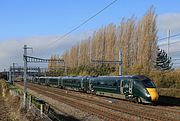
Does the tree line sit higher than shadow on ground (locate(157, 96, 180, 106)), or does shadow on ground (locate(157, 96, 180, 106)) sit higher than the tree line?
the tree line

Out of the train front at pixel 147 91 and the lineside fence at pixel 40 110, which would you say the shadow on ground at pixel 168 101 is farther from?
the lineside fence at pixel 40 110

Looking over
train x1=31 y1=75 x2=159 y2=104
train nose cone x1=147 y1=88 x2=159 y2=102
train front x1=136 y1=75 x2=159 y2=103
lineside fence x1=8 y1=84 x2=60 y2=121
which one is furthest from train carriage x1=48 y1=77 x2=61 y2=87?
lineside fence x1=8 y1=84 x2=60 y2=121

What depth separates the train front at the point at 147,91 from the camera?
32.5 metres

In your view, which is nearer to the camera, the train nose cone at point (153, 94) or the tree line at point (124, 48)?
the train nose cone at point (153, 94)

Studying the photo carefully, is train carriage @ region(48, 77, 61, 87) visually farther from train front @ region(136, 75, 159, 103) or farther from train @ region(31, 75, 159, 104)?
train front @ region(136, 75, 159, 103)

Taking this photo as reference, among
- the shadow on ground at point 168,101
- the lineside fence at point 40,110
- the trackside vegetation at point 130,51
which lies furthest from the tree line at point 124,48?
the lineside fence at point 40,110

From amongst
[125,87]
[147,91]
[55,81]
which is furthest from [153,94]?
[55,81]

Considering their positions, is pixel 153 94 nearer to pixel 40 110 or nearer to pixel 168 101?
pixel 168 101

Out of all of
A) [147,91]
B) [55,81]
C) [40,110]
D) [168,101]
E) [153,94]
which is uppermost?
[55,81]

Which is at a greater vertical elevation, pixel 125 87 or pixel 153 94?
pixel 125 87

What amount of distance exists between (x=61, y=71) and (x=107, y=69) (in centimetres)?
4534

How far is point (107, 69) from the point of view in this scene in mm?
79812

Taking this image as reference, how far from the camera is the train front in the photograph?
107ft

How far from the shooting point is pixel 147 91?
32.6m
